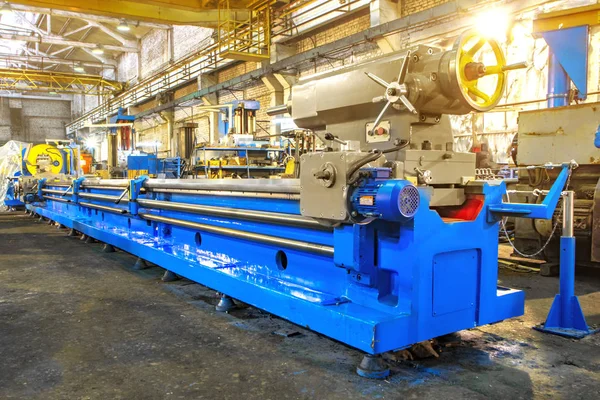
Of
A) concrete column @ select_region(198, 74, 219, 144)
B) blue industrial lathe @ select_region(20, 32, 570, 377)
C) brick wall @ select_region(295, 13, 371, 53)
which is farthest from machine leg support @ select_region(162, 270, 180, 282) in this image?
concrete column @ select_region(198, 74, 219, 144)

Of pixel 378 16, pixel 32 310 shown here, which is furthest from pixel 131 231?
pixel 378 16

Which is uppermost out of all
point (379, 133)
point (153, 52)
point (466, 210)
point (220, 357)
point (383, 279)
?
point (153, 52)

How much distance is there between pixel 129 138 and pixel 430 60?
456 inches

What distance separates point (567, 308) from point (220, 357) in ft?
6.05

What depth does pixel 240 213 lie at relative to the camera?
→ 117 inches

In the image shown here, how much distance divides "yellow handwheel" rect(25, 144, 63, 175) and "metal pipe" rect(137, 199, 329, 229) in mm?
7159

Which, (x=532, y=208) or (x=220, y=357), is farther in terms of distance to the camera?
(x=220, y=357)

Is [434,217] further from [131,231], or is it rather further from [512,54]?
[512,54]

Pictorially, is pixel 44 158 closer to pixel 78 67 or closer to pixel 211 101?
pixel 211 101

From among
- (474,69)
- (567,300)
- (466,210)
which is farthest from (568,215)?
(474,69)

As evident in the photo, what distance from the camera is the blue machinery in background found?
1.89 m

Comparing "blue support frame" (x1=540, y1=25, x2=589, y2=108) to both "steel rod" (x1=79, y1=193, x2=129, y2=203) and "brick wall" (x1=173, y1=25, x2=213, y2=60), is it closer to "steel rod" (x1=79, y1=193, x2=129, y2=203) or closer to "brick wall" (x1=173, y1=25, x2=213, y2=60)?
"steel rod" (x1=79, y1=193, x2=129, y2=203)

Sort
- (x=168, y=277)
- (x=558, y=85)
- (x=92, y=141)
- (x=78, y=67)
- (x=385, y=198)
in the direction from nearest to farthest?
(x=385, y=198)
(x=168, y=277)
(x=558, y=85)
(x=78, y=67)
(x=92, y=141)

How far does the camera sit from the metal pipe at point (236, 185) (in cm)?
247
